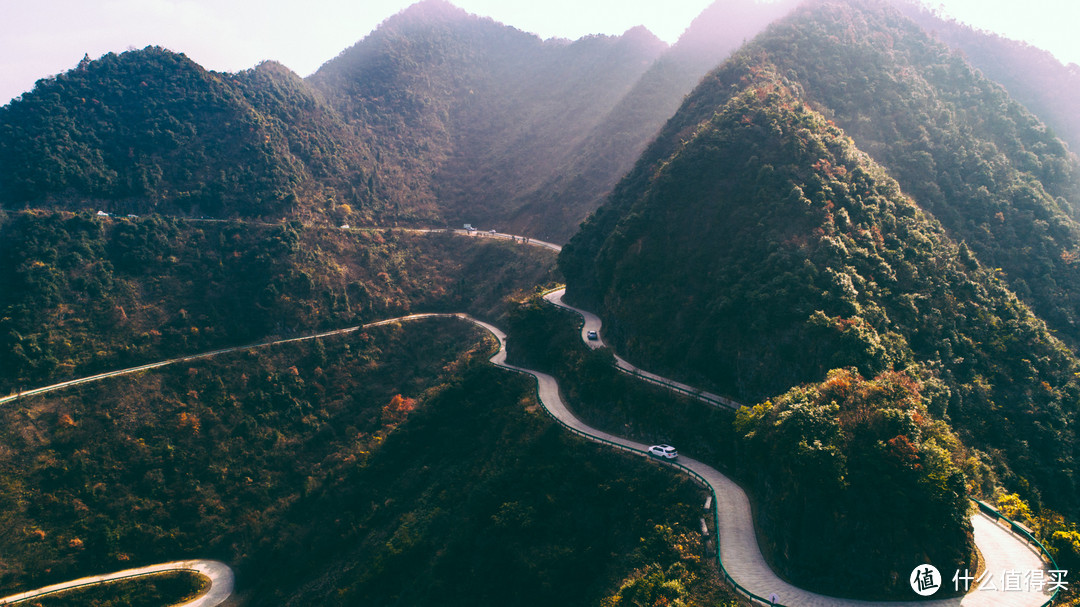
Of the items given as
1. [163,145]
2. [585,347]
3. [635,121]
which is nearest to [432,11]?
[635,121]

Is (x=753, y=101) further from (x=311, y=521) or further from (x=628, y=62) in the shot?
(x=628, y=62)

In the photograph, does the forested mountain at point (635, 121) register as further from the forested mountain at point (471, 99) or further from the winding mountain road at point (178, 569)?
the winding mountain road at point (178, 569)

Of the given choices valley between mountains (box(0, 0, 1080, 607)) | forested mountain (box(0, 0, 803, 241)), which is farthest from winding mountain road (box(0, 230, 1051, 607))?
forested mountain (box(0, 0, 803, 241))

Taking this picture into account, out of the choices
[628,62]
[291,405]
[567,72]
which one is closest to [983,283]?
[291,405]

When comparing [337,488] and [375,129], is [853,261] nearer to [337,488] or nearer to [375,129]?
[337,488]

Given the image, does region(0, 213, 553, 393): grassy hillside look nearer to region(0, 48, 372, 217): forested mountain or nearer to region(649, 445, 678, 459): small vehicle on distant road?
region(0, 48, 372, 217): forested mountain
